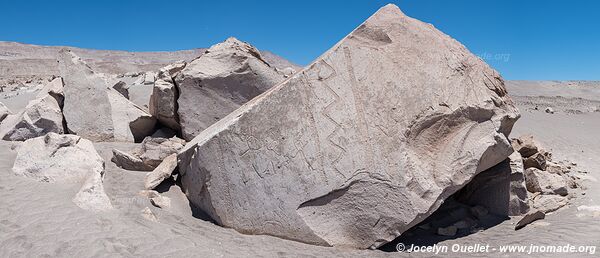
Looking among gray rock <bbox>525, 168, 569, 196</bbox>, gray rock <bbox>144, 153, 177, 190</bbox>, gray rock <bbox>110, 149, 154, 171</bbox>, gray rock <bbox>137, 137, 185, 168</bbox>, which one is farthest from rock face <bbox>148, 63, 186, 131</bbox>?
gray rock <bbox>525, 168, 569, 196</bbox>

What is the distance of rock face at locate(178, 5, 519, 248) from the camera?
15.1ft

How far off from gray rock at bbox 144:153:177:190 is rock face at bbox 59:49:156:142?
228 cm

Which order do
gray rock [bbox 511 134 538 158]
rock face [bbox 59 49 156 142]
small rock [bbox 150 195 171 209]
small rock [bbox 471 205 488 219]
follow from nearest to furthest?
small rock [bbox 150 195 171 209] < small rock [bbox 471 205 488 219] < gray rock [bbox 511 134 538 158] < rock face [bbox 59 49 156 142]

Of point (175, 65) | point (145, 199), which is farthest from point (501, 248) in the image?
point (175, 65)

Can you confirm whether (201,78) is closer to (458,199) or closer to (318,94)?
(318,94)

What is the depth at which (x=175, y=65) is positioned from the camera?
812 cm

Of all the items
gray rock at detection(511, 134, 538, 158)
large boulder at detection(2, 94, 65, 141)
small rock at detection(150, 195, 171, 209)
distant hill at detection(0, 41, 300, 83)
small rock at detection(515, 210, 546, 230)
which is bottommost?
small rock at detection(515, 210, 546, 230)

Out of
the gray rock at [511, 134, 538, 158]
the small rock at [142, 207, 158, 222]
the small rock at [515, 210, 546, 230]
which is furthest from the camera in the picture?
the gray rock at [511, 134, 538, 158]

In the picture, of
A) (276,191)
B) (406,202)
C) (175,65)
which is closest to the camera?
(406,202)

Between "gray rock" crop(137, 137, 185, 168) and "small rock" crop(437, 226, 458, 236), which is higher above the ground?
"gray rock" crop(137, 137, 185, 168)

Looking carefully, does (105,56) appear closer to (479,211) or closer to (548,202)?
(479,211)

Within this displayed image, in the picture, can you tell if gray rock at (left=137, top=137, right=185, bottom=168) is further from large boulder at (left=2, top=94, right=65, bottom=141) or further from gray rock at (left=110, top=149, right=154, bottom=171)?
large boulder at (left=2, top=94, right=65, bottom=141)

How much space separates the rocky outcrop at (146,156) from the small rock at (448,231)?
3939 millimetres

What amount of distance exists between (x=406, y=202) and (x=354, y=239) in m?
0.68
